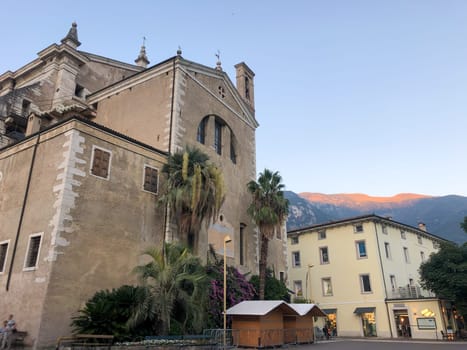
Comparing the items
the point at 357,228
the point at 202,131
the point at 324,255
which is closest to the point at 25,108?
the point at 202,131

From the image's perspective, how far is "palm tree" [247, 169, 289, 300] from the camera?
84.4 feet

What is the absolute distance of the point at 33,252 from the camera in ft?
51.5

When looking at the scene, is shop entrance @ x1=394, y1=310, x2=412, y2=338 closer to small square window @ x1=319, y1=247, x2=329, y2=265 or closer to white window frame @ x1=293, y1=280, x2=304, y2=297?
small square window @ x1=319, y1=247, x2=329, y2=265

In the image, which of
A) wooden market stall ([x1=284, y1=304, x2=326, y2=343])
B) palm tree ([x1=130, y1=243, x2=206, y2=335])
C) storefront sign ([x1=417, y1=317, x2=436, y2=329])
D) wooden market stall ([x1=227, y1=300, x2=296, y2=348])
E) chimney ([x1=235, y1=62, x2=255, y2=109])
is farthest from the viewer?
chimney ([x1=235, y1=62, x2=255, y2=109])

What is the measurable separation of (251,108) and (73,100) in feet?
47.0

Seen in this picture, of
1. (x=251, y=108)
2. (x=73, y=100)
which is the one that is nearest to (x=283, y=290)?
(x=251, y=108)

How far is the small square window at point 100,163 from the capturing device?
669 inches

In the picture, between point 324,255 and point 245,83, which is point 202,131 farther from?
point 324,255

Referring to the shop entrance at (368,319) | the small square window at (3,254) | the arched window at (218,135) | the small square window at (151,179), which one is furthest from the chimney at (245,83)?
the small square window at (3,254)

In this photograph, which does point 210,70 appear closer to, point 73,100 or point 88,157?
point 73,100

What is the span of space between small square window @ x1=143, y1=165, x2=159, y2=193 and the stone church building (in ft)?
0.20

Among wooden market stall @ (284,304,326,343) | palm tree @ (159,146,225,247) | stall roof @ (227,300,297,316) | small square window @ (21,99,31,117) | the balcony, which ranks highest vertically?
small square window @ (21,99,31,117)

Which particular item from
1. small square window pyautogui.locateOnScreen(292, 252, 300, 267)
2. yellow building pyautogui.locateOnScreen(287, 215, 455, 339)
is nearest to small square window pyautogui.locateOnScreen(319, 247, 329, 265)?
yellow building pyautogui.locateOnScreen(287, 215, 455, 339)

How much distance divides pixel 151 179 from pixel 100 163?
10.0 feet
